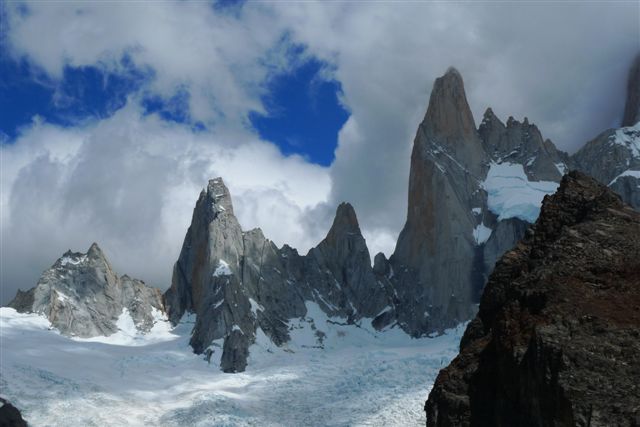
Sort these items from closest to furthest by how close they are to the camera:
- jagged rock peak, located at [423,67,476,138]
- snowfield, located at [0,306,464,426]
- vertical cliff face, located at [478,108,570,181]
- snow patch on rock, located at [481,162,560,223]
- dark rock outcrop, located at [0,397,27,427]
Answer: dark rock outcrop, located at [0,397,27,427] → snowfield, located at [0,306,464,426] → snow patch on rock, located at [481,162,560,223] → vertical cliff face, located at [478,108,570,181] → jagged rock peak, located at [423,67,476,138]

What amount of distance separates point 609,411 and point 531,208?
141902mm

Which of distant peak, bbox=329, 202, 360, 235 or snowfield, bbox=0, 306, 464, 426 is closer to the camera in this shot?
snowfield, bbox=0, 306, 464, 426

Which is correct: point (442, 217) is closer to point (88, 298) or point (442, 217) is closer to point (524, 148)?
point (524, 148)

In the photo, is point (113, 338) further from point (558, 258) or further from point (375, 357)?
point (558, 258)

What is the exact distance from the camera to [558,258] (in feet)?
62.0

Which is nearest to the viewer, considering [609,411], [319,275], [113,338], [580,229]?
[609,411]

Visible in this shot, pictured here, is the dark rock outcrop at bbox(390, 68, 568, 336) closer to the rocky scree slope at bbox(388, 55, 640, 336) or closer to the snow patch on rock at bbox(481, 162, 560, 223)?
the rocky scree slope at bbox(388, 55, 640, 336)

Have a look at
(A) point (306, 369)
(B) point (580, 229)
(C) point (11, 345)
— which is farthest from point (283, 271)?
(B) point (580, 229)

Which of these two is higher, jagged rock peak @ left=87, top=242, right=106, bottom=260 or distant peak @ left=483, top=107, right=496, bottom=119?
distant peak @ left=483, top=107, right=496, bottom=119

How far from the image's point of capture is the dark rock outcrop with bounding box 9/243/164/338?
494 ft

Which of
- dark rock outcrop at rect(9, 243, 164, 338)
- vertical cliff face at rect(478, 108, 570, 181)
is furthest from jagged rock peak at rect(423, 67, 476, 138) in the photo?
dark rock outcrop at rect(9, 243, 164, 338)

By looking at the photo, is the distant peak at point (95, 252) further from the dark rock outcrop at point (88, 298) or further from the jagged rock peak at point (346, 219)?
Answer: the jagged rock peak at point (346, 219)

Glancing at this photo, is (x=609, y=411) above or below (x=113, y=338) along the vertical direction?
below

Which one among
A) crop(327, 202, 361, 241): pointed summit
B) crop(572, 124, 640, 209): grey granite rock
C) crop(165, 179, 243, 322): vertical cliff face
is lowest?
crop(165, 179, 243, 322): vertical cliff face
